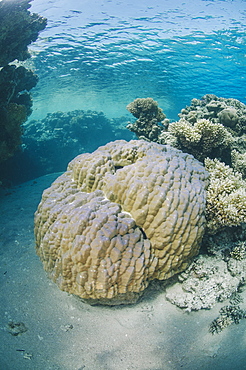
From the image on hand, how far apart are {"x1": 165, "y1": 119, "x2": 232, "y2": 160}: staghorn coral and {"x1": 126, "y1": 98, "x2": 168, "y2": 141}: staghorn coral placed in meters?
1.95

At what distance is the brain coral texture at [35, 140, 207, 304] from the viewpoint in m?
3.08

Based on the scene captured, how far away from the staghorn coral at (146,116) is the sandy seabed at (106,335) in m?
5.15

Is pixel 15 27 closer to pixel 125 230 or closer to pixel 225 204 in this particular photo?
pixel 125 230

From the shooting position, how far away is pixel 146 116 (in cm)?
736

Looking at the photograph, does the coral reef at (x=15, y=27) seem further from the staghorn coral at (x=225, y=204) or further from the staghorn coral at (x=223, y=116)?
the staghorn coral at (x=225, y=204)

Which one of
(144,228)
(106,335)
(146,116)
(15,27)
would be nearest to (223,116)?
(146,116)

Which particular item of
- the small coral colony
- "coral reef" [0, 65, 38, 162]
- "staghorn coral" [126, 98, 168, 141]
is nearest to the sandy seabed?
the small coral colony

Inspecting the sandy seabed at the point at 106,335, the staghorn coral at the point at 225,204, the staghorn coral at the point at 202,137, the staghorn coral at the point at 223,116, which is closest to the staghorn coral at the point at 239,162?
the staghorn coral at the point at 202,137

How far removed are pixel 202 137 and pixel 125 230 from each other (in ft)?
10.9

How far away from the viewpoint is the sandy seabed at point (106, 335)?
115 inches

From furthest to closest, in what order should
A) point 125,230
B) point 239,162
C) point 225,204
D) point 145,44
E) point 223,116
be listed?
point 145,44
point 223,116
point 239,162
point 225,204
point 125,230

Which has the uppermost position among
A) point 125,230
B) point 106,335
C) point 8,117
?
point 8,117

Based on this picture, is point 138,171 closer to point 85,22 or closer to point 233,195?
point 233,195

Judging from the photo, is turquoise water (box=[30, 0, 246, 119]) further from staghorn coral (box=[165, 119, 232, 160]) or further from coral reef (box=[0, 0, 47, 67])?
staghorn coral (box=[165, 119, 232, 160])
